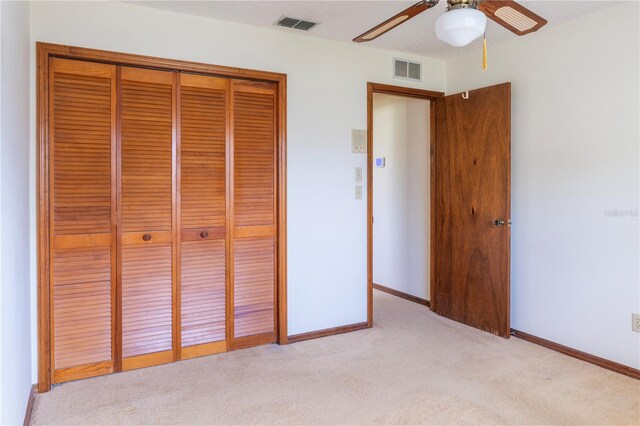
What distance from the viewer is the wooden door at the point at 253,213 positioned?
129 inches

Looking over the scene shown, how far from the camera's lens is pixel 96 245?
2844mm

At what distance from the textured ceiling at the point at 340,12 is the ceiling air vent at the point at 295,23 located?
0.14 ft

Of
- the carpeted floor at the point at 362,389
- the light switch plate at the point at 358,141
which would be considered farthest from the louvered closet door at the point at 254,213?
the light switch plate at the point at 358,141

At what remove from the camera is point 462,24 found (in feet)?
6.19

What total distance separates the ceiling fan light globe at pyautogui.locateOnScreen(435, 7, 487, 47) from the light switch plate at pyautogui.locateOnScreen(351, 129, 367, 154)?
1.76m

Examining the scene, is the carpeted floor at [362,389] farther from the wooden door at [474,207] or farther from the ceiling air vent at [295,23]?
the ceiling air vent at [295,23]

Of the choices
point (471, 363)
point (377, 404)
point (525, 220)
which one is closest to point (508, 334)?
point (471, 363)

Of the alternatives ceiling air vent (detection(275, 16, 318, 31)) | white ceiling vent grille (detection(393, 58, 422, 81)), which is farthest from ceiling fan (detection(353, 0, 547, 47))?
white ceiling vent grille (detection(393, 58, 422, 81))

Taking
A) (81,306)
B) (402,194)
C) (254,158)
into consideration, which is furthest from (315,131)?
(81,306)

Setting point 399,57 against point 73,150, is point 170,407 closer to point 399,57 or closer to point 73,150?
point 73,150

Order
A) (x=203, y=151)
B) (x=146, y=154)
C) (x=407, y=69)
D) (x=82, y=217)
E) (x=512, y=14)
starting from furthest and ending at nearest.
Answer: (x=407, y=69) → (x=203, y=151) → (x=146, y=154) → (x=82, y=217) → (x=512, y=14)

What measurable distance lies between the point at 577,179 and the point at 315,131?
6.33ft

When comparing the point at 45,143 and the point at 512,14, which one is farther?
the point at 45,143

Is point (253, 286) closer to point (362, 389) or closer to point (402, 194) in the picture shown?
point (362, 389)
